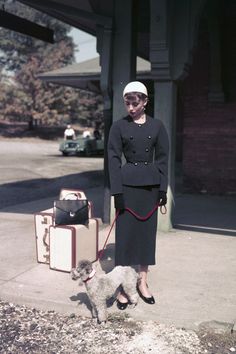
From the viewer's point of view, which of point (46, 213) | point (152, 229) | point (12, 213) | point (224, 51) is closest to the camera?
point (152, 229)

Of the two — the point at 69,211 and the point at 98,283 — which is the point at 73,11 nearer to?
the point at 69,211

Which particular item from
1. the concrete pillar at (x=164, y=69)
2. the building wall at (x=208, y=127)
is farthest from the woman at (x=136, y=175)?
the building wall at (x=208, y=127)

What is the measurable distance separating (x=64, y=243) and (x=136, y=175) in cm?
155

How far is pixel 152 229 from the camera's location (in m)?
4.58

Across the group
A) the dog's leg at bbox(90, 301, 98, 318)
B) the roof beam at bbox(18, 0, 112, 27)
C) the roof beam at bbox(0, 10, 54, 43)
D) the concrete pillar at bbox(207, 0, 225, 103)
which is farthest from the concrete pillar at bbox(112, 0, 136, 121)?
the dog's leg at bbox(90, 301, 98, 318)

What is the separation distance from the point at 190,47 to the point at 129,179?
11.4 ft

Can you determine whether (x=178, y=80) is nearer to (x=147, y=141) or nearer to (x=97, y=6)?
(x=97, y=6)

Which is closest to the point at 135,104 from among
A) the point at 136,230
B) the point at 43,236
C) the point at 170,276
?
the point at 136,230

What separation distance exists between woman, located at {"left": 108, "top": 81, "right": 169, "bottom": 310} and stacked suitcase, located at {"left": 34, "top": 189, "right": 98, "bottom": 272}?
3.30ft

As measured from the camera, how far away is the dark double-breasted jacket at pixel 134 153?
437 centimetres

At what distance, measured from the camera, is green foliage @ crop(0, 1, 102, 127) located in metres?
42.7

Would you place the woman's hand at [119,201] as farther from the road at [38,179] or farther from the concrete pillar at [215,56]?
the concrete pillar at [215,56]

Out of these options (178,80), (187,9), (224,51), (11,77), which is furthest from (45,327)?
(11,77)

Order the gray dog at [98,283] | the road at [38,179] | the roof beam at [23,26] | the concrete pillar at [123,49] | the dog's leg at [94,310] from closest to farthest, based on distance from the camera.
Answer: the gray dog at [98,283], the dog's leg at [94,310], the concrete pillar at [123,49], the roof beam at [23,26], the road at [38,179]
